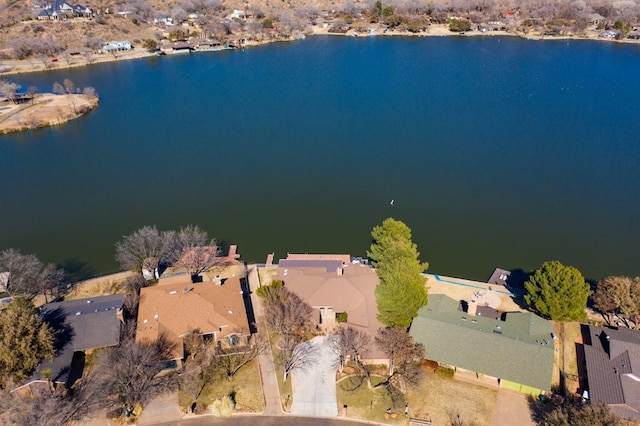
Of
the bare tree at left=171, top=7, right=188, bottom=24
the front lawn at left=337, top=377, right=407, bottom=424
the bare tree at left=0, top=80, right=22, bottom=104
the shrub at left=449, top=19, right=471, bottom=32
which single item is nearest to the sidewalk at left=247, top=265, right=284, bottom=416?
the front lawn at left=337, top=377, right=407, bottom=424

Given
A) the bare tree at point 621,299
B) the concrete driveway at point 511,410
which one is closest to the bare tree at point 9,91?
the concrete driveway at point 511,410

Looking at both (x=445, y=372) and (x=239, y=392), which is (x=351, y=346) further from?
(x=239, y=392)

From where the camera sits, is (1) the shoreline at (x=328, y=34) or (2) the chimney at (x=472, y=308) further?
(1) the shoreline at (x=328, y=34)

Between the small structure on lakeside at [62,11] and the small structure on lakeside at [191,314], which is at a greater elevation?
the small structure on lakeside at [62,11]

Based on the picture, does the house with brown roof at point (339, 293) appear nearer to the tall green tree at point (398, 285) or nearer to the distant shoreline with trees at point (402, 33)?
the tall green tree at point (398, 285)

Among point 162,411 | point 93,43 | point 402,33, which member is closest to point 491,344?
point 162,411

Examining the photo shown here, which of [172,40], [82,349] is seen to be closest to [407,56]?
[172,40]

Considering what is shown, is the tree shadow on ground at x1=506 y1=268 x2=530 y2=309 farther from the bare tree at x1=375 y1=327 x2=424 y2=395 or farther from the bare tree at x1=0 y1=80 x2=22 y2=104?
the bare tree at x1=0 y1=80 x2=22 y2=104

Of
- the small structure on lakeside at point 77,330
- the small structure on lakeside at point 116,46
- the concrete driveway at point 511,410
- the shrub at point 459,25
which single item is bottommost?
the concrete driveway at point 511,410
